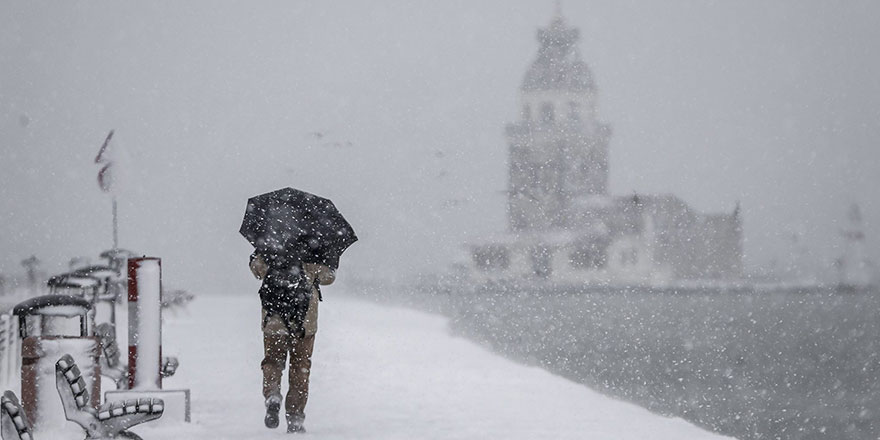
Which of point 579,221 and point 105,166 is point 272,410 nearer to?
point 105,166

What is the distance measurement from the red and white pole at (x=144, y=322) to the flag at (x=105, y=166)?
206cm

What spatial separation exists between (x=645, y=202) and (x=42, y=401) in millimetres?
123257

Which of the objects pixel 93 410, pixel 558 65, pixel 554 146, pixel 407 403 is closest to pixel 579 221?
pixel 554 146

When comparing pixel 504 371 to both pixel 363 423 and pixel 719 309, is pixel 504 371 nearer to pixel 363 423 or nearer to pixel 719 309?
pixel 363 423

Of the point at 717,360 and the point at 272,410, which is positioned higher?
the point at 272,410

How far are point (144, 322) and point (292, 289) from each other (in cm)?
115

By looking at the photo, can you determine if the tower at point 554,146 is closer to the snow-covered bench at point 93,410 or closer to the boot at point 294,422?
the boot at point 294,422

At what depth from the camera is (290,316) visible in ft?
23.6

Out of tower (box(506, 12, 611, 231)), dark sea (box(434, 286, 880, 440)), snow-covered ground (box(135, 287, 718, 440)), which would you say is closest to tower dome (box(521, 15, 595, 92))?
tower (box(506, 12, 611, 231))

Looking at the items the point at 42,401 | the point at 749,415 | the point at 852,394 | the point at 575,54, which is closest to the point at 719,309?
the point at 575,54

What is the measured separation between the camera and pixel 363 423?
812 centimetres

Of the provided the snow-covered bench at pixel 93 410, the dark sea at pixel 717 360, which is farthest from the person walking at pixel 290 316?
the dark sea at pixel 717 360

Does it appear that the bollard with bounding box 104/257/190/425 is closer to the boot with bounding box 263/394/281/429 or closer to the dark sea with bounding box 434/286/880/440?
the boot with bounding box 263/394/281/429

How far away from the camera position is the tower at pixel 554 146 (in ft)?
403
